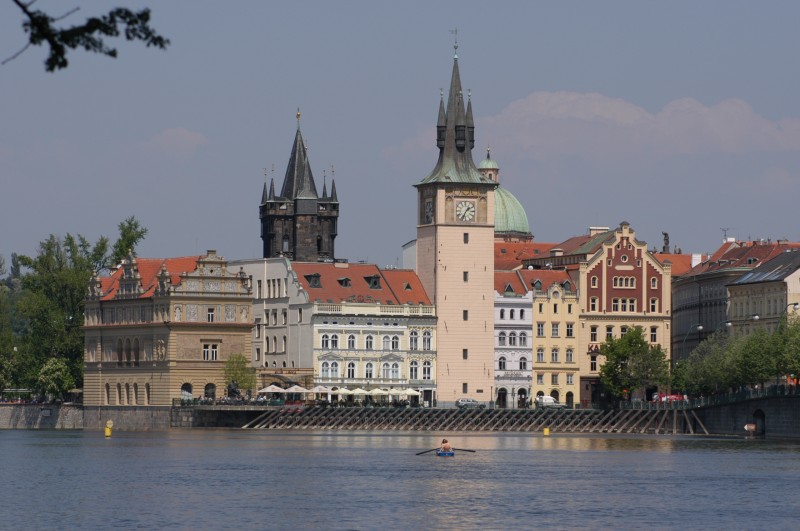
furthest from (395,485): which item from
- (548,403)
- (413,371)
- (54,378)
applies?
(54,378)

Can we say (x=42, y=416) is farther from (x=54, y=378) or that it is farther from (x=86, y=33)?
(x=86, y=33)

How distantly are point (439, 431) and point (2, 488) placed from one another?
72.1m

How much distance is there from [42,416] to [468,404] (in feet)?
→ 117

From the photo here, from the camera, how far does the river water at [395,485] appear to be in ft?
207

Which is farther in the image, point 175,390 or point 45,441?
point 175,390

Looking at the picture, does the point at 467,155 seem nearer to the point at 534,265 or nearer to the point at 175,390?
the point at 534,265

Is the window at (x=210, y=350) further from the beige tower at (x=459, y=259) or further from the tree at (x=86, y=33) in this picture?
the tree at (x=86, y=33)

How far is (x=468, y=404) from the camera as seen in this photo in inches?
6265

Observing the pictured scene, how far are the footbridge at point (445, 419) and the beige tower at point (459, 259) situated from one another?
13517 mm

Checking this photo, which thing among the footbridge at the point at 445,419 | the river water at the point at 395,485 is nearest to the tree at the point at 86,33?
the river water at the point at 395,485

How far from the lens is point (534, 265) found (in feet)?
596

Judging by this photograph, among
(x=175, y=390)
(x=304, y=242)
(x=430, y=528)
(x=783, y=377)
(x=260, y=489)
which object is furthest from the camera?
(x=304, y=242)

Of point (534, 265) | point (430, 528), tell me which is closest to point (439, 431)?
point (534, 265)

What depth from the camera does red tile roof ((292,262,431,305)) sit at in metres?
163
